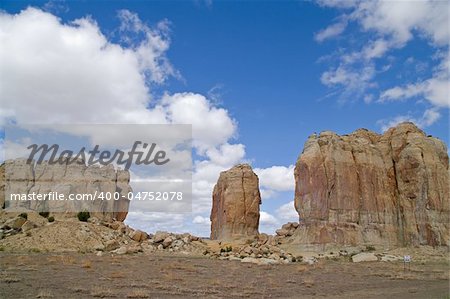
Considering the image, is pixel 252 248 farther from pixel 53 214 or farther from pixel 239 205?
pixel 53 214

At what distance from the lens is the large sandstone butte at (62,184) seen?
53219 millimetres

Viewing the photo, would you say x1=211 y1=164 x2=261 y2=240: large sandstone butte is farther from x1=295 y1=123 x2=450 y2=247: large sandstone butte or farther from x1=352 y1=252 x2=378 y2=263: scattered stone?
x1=352 y1=252 x2=378 y2=263: scattered stone

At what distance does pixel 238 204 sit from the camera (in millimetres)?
66062

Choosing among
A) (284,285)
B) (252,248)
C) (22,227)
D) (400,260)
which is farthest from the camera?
(252,248)

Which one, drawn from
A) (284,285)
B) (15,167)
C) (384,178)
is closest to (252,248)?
(384,178)

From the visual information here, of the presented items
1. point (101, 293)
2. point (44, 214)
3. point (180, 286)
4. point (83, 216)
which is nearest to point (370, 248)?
point (180, 286)

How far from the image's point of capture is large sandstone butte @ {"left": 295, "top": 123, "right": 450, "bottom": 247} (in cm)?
4944

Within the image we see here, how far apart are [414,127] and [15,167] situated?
183 feet

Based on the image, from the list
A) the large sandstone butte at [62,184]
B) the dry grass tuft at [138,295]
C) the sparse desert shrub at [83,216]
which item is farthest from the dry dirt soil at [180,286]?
the large sandstone butte at [62,184]

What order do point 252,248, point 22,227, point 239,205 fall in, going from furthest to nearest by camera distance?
1. point 239,205
2. point 252,248
3. point 22,227

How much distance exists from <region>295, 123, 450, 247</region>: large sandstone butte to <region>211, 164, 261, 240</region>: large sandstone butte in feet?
44.5

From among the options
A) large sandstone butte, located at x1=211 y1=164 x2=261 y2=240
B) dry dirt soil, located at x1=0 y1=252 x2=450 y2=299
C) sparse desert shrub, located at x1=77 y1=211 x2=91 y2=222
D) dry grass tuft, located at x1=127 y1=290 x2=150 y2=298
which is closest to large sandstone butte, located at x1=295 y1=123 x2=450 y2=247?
large sandstone butte, located at x1=211 y1=164 x2=261 y2=240

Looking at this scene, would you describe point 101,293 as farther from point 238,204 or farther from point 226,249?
point 238,204

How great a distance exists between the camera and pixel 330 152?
176 ft
